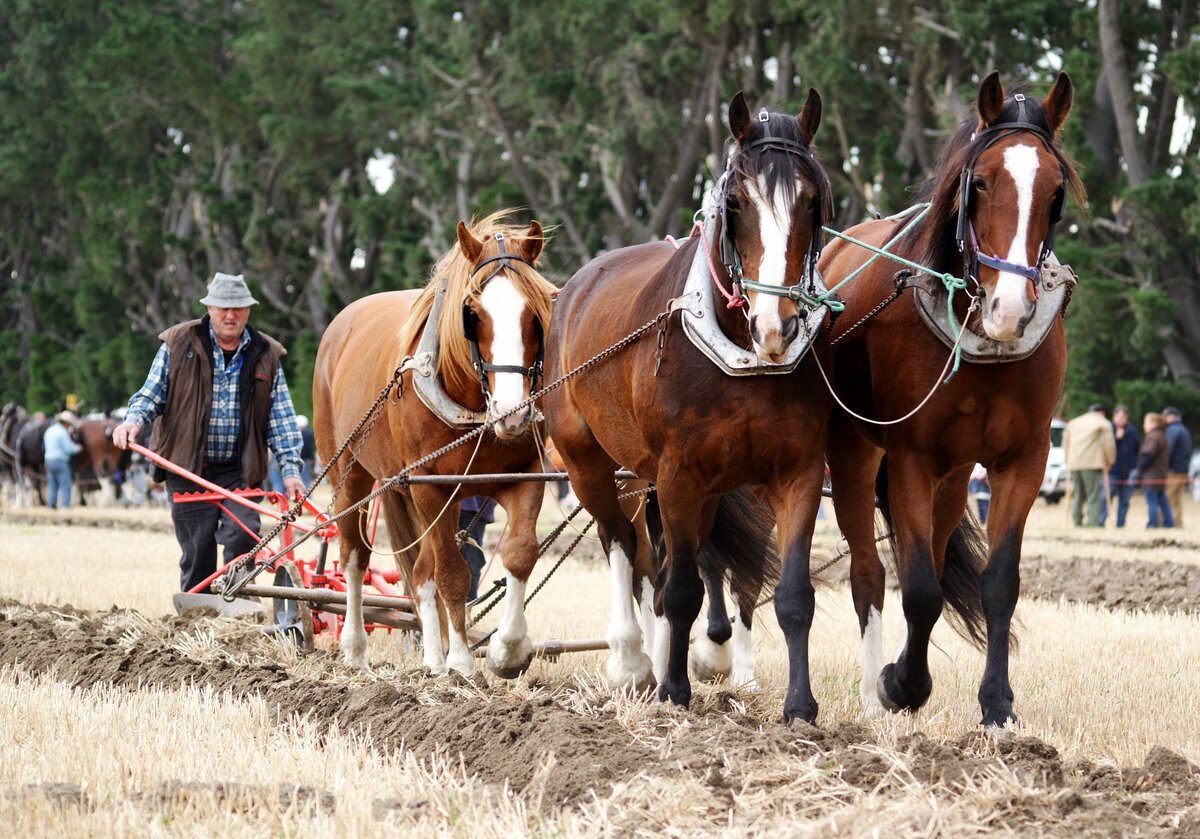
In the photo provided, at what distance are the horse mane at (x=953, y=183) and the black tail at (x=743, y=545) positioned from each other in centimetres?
190

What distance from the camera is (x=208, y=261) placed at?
4222cm

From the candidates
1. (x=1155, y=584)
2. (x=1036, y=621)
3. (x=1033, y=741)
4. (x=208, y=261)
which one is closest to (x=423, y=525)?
(x=1033, y=741)

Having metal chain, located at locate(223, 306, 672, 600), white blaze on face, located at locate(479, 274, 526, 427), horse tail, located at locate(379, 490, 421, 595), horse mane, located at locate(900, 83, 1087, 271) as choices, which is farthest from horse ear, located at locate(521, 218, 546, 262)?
horse mane, located at locate(900, 83, 1087, 271)

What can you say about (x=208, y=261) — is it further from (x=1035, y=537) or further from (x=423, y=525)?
(x=423, y=525)

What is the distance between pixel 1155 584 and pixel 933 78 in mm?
14695

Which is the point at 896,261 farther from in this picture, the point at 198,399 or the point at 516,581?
the point at 198,399

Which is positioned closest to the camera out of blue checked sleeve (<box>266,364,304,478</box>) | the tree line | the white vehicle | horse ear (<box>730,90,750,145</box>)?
horse ear (<box>730,90,750,145</box>)

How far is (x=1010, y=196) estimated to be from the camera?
16.6 ft

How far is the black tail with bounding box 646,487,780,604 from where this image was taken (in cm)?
718

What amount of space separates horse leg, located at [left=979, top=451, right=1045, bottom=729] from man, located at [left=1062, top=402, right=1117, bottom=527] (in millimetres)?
15032

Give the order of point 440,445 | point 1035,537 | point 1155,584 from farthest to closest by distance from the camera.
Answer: point 1035,537 → point 1155,584 → point 440,445

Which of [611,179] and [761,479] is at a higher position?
[611,179]

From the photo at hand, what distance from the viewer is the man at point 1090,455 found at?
1977cm

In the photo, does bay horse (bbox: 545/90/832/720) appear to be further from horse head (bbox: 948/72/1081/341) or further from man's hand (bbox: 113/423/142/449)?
man's hand (bbox: 113/423/142/449)
